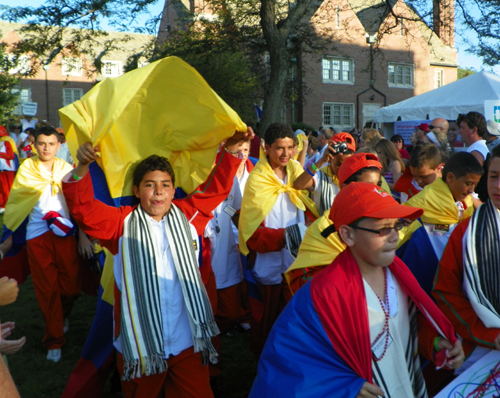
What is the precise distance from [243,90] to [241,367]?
64.5ft

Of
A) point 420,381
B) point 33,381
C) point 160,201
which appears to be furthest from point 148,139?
point 33,381

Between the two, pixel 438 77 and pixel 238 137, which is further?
pixel 438 77

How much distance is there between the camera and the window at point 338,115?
3431 cm

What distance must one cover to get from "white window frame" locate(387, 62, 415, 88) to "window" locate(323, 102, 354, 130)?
12.4 feet

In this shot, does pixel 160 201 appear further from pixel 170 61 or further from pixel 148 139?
pixel 170 61

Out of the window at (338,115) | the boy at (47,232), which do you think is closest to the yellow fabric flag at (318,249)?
the boy at (47,232)

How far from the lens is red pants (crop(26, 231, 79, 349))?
5129 mm

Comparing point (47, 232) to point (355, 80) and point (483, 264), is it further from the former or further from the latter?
point (355, 80)

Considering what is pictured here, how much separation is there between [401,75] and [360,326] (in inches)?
1460

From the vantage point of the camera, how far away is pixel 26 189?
5242mm

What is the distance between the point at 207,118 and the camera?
3.46m

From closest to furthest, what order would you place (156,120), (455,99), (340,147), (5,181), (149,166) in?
(149,166), (156,120), (340,147), (5,181), (455,99)

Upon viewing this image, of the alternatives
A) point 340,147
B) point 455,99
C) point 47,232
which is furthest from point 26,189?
point 455,99

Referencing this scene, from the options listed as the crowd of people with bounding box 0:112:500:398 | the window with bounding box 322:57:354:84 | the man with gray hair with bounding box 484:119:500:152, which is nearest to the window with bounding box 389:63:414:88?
the window with bounding box 322:57:354:84
